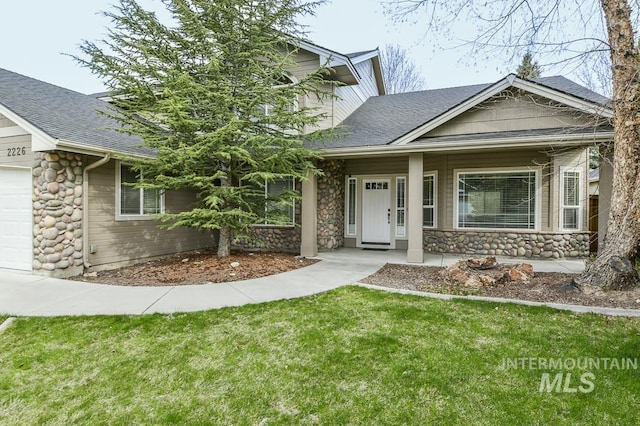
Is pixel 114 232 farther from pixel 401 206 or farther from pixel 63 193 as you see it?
pixel 401 206

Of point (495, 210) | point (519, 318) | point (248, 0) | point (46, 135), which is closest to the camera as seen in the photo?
point (519, 318)

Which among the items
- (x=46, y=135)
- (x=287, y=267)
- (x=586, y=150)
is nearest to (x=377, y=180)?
(x=287, y=267)

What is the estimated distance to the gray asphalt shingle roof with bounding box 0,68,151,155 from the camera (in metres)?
6.72

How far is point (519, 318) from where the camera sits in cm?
439

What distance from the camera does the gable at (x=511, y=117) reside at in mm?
7745

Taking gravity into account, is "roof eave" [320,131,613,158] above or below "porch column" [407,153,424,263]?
above

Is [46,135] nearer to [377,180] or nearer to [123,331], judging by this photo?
[123,331]

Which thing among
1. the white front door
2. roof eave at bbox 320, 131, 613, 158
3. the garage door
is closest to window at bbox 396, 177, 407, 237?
the white front door

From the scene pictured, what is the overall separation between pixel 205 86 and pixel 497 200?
24.7 feet

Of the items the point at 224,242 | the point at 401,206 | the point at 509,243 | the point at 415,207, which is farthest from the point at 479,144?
the point at 224,242

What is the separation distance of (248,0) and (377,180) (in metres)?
5.74

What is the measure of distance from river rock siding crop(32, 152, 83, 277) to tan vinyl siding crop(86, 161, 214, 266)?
0.34 meters

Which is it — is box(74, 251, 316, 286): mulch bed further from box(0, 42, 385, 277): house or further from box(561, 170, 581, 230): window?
box(561, 170, 581, 230): window

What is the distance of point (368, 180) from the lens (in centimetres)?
1066
